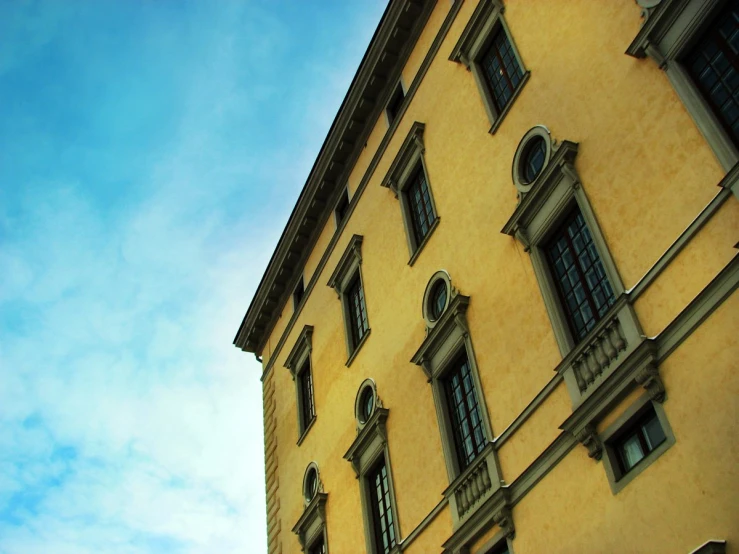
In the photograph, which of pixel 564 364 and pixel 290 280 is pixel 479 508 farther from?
pixel 290 280

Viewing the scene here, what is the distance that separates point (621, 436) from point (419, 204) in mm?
10095

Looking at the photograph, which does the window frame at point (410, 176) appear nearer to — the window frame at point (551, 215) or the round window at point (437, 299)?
the round window at point (437, 299)

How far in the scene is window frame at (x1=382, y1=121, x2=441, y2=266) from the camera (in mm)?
21062

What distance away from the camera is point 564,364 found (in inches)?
563

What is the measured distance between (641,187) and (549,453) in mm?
4566

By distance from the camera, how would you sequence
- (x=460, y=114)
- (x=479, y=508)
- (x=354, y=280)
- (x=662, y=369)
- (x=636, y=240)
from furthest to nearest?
(x=354, y=280) → (x=460, y=114) → (x=479, y=508) → (x=636, y=240) → (x=662, y=369)

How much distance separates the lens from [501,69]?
19.1 m

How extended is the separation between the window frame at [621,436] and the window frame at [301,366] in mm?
13600

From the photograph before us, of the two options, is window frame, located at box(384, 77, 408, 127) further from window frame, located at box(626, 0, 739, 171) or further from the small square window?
window frame, located at box(626, 0, 739, 171)

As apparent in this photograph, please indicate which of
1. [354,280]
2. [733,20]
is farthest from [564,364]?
[354,280]

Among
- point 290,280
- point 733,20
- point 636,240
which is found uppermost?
point 290,280

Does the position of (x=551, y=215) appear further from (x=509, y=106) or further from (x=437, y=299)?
(x=437, y=299)

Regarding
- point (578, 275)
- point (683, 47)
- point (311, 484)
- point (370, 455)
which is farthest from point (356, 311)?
point (683, 47)

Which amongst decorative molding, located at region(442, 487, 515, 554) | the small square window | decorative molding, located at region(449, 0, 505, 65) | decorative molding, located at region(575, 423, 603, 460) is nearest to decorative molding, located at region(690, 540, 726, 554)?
decorative molding, located at region(575, 423, 603, 460)
